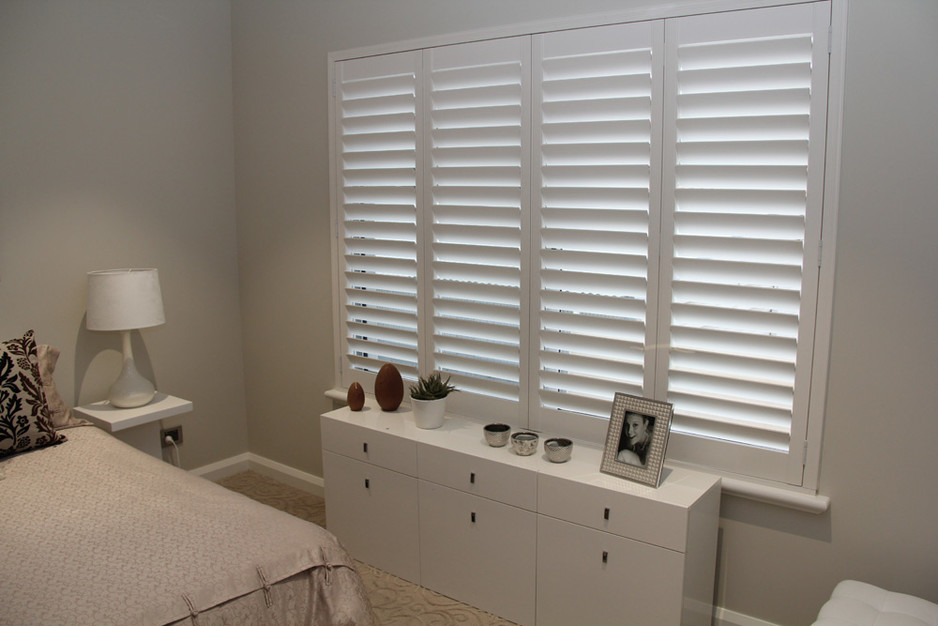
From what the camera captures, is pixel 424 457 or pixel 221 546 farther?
pixel 424 457

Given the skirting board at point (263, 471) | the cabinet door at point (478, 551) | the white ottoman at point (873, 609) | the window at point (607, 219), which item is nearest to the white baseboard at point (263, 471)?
the skirting board at point (263, 471)

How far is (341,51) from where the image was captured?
311 cm

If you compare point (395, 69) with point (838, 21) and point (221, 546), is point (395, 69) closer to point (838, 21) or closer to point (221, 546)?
point (838, 21)

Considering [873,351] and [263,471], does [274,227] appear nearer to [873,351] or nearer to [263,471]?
[263,471]

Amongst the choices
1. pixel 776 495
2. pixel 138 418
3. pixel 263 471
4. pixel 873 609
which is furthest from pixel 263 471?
pixel 873 609

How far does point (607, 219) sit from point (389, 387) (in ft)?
3.84

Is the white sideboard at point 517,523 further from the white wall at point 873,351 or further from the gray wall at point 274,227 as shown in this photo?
the gray wall at point 274,227

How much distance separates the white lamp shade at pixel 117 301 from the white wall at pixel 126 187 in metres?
0.23

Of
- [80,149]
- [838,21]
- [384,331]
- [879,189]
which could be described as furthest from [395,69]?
[879,189]

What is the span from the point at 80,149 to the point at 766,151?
2818 mm

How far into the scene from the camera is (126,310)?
9.67ft

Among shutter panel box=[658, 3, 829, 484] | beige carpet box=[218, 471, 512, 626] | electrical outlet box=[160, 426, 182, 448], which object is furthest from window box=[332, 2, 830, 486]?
electrical outlet box=[160, 426, 182, 448]

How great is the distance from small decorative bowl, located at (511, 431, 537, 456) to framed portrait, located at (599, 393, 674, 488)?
10.5 inches

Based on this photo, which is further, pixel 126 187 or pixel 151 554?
pixel 126 187
